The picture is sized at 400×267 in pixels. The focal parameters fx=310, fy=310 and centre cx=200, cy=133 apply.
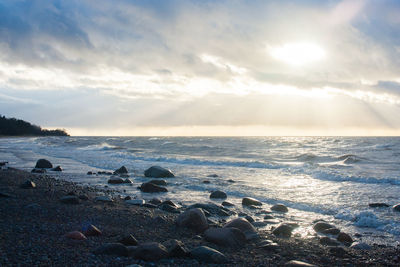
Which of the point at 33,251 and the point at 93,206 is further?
the point at 93,206

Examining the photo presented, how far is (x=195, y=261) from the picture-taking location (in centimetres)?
468

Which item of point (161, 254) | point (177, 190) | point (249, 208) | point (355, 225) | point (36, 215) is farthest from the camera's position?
point (177, 190)

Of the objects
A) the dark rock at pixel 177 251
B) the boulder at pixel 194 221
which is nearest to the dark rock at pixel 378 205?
the boulder at pixel 194 221

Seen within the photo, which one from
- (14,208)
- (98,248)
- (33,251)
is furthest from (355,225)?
(14,208)

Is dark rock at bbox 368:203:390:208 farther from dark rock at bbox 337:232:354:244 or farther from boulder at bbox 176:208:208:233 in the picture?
boulder at bbox 176:208:208:233

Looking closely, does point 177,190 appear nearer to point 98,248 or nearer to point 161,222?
point 161,222

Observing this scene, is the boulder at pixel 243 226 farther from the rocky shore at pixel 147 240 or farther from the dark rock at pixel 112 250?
the dark rock at pixel 112 250

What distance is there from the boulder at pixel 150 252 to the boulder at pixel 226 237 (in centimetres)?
135

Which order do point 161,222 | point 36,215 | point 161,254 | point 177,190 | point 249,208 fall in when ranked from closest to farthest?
point 161,254
point 36,215
point 161,222
point 249,208
point 177,190

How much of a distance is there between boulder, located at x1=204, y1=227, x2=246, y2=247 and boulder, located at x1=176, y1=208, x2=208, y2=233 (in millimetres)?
684

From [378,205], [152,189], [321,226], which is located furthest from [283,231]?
[152,189]

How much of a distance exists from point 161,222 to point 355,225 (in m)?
4.97

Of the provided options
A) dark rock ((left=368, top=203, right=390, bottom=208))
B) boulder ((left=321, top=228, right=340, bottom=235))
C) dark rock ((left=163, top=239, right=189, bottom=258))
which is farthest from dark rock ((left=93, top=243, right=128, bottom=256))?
dark rock ((left=368, top=203, right=390, bottom=208))

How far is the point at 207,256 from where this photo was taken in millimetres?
4770
